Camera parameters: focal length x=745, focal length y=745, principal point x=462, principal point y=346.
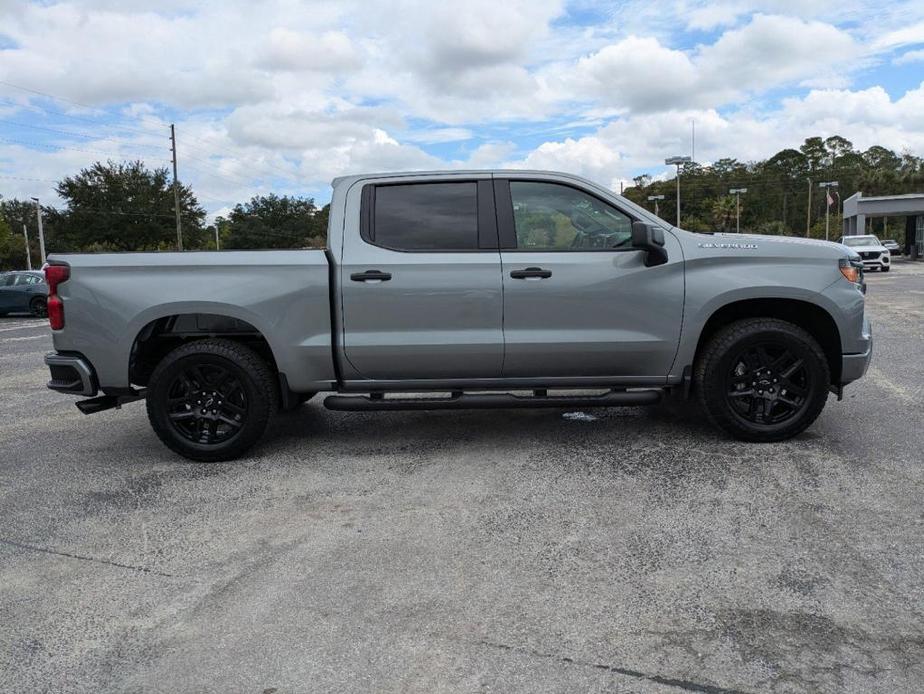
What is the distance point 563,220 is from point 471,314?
909mm

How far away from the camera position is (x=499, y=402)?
4.99 meters

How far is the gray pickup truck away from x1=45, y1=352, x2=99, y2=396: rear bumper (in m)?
0.01

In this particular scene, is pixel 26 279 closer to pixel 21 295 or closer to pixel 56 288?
pixel 21 295

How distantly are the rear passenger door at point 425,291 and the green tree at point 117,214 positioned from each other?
189 ft

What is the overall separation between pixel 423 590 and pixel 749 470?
2.41m

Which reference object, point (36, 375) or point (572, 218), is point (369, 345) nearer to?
point (572, 218)

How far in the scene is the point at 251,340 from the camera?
5266 millimetres

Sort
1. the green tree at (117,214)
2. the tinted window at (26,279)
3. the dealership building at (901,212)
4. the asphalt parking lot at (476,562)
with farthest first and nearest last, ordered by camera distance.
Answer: the green tree at (117,214), the dealership building at (901,212), the tinted window at (26,279), the asphalt parking lot at (476,562)

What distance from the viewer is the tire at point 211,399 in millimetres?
4953

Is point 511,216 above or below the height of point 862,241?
below

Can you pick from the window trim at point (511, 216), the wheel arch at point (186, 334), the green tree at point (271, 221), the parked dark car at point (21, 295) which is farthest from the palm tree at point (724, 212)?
the wheel arch at point (186, 334)

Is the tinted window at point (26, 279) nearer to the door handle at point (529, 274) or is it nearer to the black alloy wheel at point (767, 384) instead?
the door handle at point (529, 274)

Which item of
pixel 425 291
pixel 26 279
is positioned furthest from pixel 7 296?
pixel 425 291

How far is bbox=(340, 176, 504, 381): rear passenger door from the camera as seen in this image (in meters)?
4.91
